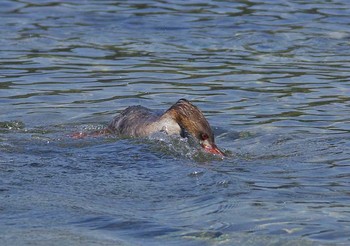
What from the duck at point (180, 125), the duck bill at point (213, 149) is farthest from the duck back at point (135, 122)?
the duck bill at point (213, 149)

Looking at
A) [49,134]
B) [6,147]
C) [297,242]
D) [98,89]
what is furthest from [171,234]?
[98,89]

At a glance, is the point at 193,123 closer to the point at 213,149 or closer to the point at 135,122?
the point at 213,149

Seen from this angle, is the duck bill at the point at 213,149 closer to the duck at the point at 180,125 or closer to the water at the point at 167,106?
the duck at the point at 180,125

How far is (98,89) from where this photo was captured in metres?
12.5

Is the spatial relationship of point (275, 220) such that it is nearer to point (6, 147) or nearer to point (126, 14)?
point (6, 147)

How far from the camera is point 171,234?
677cm

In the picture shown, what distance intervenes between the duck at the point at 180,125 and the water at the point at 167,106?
0.45 ft

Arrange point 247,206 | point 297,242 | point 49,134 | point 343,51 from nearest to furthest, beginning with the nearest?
1. point 297,242
2. point 247,206
3. point 49,134
4. point 343,51

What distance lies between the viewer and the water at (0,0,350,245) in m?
7.04

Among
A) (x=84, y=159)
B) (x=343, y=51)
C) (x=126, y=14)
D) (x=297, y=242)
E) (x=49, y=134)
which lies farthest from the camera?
(x=126, y=14)

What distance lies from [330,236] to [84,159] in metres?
2.67

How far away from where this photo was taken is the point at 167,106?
38.0ft

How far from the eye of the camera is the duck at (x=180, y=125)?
919 cm

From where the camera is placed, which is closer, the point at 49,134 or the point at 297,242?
the point at 297,242
